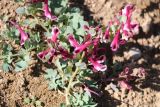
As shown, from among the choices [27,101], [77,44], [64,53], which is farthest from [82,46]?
[27,101]

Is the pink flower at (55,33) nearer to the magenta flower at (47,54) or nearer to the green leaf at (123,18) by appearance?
the magenta flower at (47,54)

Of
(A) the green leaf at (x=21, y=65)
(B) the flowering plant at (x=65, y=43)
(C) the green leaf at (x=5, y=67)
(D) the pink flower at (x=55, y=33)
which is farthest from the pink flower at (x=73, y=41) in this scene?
(C) the green leaf at (x=5, y=67)

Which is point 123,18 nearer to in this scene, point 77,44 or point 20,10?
point 77,44

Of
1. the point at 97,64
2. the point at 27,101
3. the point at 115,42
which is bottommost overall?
the point at 27,101

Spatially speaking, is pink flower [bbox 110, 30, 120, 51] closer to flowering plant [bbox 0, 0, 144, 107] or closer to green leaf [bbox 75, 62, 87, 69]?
flowering plant [bbox 0, 0, 144, 107]

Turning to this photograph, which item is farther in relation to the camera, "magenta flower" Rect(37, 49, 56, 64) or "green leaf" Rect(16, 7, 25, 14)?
"green leaf" Rect(16, 7, 25, 14)

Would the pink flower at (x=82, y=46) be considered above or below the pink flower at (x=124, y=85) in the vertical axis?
above

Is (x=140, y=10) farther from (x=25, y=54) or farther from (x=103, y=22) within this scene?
(x=25, y=54)

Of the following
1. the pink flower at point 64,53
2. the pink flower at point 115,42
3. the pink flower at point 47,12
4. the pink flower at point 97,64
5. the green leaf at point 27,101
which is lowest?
the green leaf at point 27,101

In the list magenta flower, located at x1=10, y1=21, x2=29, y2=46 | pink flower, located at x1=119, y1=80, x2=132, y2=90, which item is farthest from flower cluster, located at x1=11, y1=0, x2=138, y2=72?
pink flower, located at x1=119, y1=80, x2=132, y2=90
